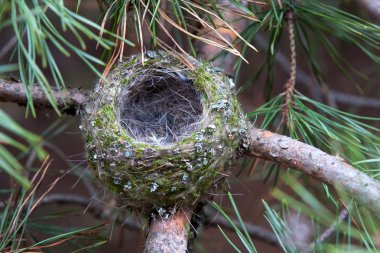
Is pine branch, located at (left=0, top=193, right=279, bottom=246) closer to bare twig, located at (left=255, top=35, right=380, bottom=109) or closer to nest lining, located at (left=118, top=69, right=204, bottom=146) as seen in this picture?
nest lining, located at (left=118, top=69, right=204, bottom=146)

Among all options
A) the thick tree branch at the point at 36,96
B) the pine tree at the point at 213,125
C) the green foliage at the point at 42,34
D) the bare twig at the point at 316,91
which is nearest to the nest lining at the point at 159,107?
the pine tree at the point at 213,125

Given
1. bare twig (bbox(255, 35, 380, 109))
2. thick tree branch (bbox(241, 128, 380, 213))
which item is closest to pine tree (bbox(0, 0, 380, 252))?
thick tree branch (bbox(241, 128, 380, 213))

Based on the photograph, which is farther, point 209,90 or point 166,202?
point 209,90

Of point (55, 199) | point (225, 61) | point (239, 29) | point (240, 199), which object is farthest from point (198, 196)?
point (240, 199)

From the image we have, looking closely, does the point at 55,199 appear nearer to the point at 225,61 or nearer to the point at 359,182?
the point at 225,61

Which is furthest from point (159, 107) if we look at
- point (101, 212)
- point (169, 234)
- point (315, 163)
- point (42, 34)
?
point (42, 34)

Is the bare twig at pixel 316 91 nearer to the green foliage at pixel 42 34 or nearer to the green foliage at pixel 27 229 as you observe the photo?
the green foliage at pixel 27 229

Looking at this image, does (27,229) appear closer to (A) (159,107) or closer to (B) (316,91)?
(A) (159,107)
